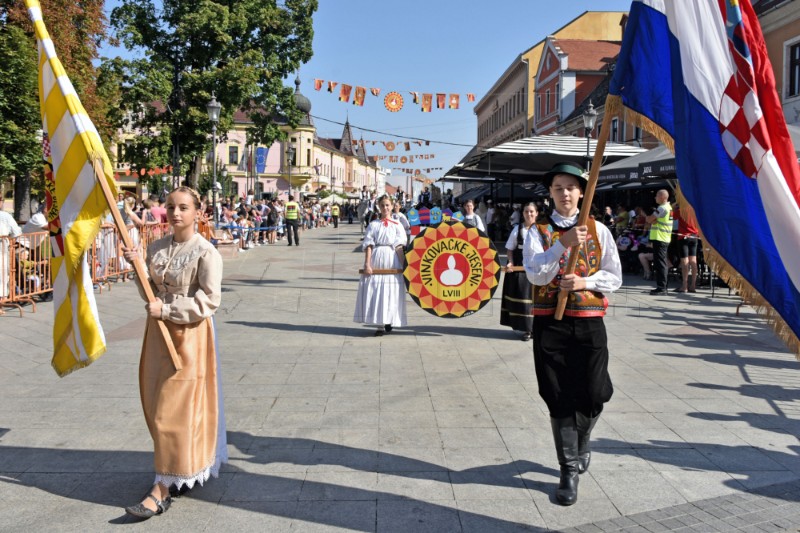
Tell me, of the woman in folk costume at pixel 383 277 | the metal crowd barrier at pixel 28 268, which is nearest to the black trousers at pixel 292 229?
the metal crowd barrier at pixel 28 268

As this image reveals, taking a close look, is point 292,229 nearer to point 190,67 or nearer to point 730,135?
point 190,67

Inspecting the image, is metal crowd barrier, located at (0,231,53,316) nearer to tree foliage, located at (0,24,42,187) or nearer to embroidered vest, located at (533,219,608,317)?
tree foliage, located at (0,24,42,187)

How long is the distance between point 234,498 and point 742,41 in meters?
3.57

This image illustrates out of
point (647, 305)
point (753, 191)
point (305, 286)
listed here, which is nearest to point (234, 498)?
point (753, 191)

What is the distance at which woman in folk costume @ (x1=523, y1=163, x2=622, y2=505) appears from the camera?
13.0 feet

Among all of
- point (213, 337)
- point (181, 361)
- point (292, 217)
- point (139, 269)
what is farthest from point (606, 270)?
point (292, 217)

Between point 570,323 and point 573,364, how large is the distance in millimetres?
235

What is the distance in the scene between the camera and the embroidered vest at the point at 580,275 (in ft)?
13.0

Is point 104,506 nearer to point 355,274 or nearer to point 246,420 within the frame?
point 246,420

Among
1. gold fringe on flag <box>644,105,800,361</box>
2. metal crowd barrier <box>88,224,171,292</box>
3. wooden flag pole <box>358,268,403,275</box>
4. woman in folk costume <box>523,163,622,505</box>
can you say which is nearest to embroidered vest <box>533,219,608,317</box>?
woman in folk costume <box>523,163,622,505</box>

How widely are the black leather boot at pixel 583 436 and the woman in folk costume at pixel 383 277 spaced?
15.3ft

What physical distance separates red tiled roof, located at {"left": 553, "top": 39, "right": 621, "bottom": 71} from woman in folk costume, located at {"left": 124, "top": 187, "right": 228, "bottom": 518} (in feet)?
153

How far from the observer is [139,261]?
372 cm

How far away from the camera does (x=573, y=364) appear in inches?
158
